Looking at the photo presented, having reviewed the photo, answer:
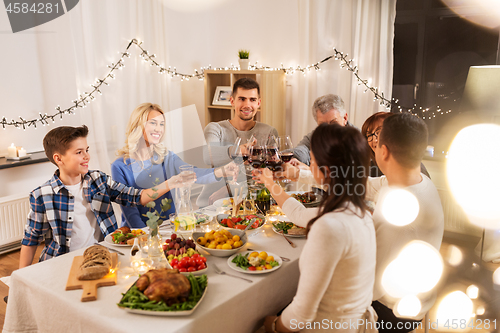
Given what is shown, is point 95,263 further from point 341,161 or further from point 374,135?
point 374,135

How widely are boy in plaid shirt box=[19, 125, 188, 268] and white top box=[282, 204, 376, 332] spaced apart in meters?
1.09

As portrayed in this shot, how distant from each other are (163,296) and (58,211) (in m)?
1.05

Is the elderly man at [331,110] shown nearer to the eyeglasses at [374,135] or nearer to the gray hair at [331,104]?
the gray hair at [331,104]

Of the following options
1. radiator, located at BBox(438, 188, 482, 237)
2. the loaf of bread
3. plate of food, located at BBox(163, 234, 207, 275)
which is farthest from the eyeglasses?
radiator, located at BBox(438, 188, 482, 237)

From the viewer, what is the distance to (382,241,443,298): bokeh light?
4.99ft

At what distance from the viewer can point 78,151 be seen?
2029 millimetres

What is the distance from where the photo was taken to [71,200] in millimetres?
2010

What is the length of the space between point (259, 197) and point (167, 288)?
925mm

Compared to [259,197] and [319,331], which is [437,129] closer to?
[259,197]

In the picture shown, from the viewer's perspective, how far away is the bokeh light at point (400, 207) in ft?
4.85

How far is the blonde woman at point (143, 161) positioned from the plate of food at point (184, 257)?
32.1 inches

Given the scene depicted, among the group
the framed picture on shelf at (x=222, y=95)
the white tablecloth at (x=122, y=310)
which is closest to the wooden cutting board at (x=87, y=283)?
the white tablecloth at (x=122, y=310)

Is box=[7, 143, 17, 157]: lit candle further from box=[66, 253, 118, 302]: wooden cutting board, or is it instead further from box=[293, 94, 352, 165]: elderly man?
box=[293, 94, 352, 165]: elderly man

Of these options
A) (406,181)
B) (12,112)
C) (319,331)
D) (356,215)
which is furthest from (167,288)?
(12,112)
